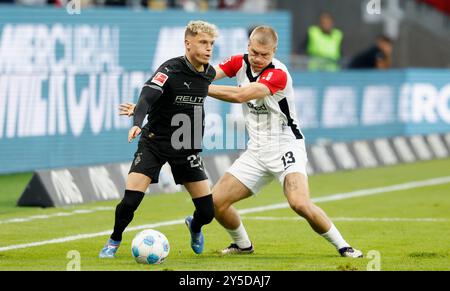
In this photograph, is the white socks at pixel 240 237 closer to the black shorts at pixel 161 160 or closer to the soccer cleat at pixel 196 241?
the soccer cleat at pixel 196 241

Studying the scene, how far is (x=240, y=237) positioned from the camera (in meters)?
12.4

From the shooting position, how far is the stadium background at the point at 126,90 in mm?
19766

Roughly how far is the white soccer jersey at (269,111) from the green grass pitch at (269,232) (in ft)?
3.81

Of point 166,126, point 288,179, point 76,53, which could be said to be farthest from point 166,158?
point 76,53

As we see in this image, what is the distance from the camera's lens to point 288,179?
39.5 ft

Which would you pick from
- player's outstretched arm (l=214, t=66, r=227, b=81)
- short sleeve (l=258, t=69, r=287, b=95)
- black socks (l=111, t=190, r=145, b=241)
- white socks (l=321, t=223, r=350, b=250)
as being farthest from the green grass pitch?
player's outstretched arm (l=214, t=66, r=227, b=81)

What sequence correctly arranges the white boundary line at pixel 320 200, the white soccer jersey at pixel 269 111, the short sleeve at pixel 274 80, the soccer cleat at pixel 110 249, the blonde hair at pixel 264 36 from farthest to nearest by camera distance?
the white boundary line at pixel 320 200, the white soccer jersey at pixel 269 111, the short sleeve at pixel 274 80, the blonde hair at pixel 264 36, the soccer cleat at pixel 110 249

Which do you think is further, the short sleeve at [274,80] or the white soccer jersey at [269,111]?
the white soccer jersey at [269,111]

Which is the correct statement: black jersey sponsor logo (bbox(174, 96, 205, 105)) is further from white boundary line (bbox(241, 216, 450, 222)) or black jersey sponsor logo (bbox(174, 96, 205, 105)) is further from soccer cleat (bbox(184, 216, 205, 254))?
white boundary line (bbox(241, 216, 450, 222))

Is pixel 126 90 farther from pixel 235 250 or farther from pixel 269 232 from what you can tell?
pixel 235 250

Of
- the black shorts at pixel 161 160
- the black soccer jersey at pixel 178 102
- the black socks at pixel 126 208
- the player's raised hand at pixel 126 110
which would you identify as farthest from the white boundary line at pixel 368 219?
the player's raised hand at pixel 126 110

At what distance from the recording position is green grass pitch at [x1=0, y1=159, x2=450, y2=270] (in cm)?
1151

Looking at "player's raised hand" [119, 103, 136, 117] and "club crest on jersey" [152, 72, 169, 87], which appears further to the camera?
"club crest on jersey" [152, 72, 169, 87]

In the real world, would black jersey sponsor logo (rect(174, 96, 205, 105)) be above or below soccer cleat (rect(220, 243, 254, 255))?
above
